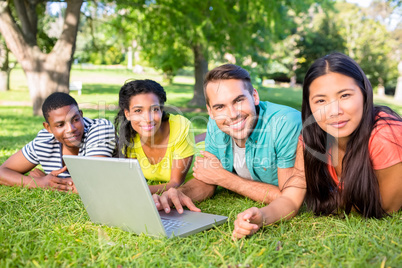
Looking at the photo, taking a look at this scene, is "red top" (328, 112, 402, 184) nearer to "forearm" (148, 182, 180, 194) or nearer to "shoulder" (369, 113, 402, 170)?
"shoulder" (369, 113, 402, 170)

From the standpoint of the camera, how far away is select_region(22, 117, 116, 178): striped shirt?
3.64 m

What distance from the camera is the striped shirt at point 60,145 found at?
3641mm

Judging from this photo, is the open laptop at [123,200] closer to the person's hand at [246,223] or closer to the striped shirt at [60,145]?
the person's hand at [246,223]

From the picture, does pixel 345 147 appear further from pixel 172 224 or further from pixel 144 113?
pixel 144 113

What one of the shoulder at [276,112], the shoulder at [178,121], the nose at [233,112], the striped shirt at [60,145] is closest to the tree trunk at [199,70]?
the shoulder at [178,121]

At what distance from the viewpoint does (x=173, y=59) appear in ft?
47.3

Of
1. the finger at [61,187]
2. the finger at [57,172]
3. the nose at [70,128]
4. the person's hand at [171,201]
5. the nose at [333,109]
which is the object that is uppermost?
the nose at [333,109]

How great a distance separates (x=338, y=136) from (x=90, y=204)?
5.55 ft

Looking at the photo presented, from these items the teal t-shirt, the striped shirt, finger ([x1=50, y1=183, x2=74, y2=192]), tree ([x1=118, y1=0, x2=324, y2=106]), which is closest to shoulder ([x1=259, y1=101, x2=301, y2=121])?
the teal t-shirt

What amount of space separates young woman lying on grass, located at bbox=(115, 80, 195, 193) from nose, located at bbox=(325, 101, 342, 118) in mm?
1576

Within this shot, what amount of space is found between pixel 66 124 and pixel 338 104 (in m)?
2.35

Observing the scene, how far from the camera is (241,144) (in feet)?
10.5

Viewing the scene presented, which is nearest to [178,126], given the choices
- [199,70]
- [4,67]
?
[199,70]

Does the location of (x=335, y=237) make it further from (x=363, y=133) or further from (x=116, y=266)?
(x=116, y=266)
